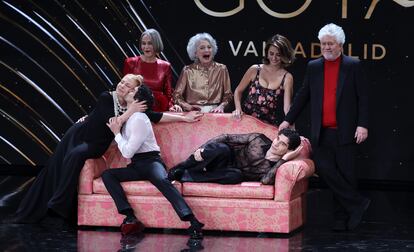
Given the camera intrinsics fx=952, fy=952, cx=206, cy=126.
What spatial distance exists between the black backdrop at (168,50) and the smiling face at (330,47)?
7.54ft

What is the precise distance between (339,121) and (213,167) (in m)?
1.09

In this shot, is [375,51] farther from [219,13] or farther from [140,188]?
[140,188]

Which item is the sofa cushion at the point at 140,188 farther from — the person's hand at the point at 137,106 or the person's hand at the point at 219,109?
the person's hand at the point at 219,109

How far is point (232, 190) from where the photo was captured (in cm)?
746

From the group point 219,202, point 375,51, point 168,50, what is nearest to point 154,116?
point 219,202

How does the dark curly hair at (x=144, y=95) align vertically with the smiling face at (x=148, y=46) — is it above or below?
below

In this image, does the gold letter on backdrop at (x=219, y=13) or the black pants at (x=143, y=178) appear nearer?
the black pants at (x=143, y=178)

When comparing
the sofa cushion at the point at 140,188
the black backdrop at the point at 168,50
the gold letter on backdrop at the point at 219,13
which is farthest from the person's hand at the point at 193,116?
the gold letter on backdrop at the point at 219,13

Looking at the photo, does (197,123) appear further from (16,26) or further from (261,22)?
(16,26)

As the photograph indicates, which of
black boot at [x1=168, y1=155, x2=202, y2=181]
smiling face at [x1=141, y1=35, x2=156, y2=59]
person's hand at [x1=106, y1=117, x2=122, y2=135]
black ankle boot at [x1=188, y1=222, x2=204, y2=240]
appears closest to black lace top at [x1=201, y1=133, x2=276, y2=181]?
black boot at [x1=168, y1=155, x2=202, y2=181]

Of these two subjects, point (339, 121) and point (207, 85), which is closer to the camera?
point (339, 121)

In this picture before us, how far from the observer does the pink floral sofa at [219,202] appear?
7.39 meters

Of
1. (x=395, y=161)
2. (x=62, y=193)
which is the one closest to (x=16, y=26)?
(x=62, y=193)

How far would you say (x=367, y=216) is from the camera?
8469 mm
